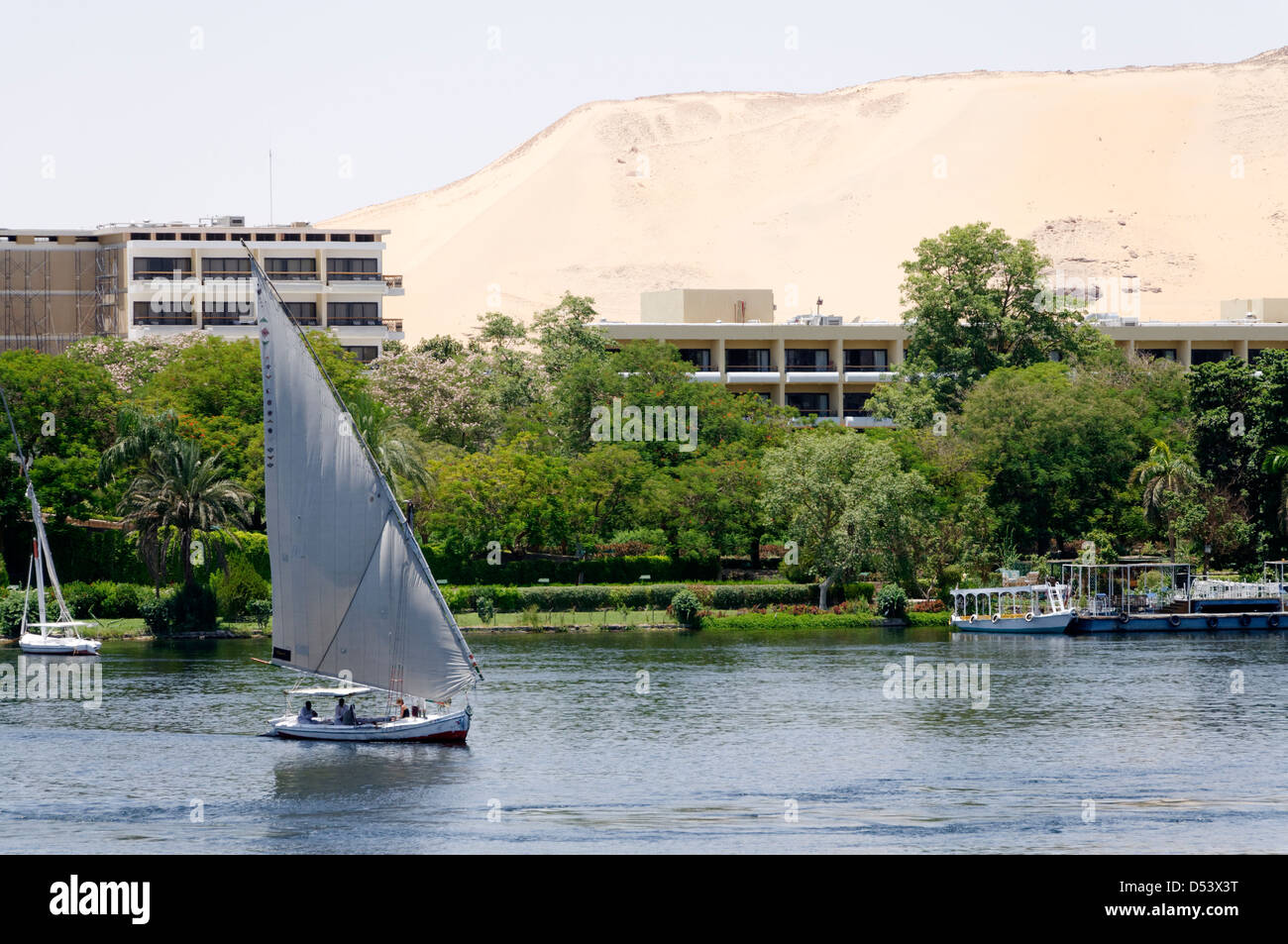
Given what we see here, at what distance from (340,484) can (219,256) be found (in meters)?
108

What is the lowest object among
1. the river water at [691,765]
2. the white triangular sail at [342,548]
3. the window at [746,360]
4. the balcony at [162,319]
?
the river water at [691,765]

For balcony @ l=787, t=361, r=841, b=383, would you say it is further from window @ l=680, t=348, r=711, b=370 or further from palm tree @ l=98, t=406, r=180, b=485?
palm tree @ l=98, t=406, r=180, b=485

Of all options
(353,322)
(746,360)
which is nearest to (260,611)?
(353,322)

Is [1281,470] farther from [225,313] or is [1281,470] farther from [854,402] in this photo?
[225,313]

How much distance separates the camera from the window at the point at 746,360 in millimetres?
158875

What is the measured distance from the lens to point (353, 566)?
55.3m

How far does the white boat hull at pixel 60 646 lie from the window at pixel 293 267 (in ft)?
269

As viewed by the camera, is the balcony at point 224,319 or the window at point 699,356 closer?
the balcony at point 224,319

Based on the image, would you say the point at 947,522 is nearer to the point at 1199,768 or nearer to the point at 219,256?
the point at 1199,768

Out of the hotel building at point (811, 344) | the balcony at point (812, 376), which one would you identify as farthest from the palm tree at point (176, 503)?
the balcony at point (812, 376)

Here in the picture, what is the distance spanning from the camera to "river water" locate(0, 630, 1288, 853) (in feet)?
137

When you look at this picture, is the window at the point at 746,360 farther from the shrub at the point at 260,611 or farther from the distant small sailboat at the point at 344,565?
the distant small sailboat at the point at 344,565

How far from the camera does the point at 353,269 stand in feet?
537

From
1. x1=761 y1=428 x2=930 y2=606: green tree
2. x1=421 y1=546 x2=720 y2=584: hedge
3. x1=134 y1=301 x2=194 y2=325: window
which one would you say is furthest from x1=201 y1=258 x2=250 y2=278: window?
x1=761 y1=428 x2=930 y2=606: green tree
